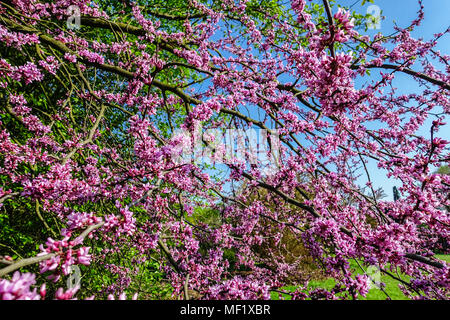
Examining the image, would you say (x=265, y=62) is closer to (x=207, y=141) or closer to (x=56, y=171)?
(x=207, y=141)

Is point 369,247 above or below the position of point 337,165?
below

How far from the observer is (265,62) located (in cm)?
572

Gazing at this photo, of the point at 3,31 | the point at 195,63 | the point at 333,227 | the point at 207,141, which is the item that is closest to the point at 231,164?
the point at 207,141

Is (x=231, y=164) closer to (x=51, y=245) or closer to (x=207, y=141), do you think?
(x=207, y=141)

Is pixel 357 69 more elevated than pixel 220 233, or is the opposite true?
pixel 357 69

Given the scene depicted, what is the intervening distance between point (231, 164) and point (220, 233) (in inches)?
55.7

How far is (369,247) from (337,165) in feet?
14.5
